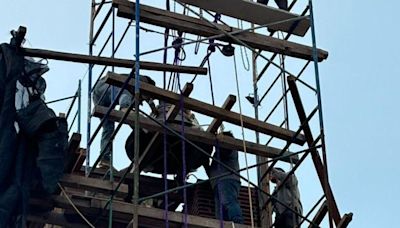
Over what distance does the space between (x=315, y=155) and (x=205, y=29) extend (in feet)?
6.54

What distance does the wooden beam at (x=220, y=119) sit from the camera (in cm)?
1216

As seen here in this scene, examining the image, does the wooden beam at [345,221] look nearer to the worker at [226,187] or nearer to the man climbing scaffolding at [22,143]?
the worker at [226,187]

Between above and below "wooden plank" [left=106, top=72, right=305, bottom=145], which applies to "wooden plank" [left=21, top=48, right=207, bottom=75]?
above

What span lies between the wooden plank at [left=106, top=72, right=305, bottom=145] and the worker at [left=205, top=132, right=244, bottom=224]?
0.51 metres

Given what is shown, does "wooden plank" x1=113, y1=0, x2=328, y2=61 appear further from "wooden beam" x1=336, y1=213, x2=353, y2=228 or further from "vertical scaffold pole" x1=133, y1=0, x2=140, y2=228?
"wooden beam" x1=336, y1=213, x2=353, y2=228

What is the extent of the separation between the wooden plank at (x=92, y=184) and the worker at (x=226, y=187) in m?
1.24

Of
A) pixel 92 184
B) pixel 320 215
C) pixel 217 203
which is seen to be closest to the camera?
pixel 92 184

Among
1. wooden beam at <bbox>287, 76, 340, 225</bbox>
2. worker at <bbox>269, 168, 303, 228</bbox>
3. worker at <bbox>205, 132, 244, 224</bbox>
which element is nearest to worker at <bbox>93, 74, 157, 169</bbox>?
worker at <bbox>205, 132, 244, 224</bbox>

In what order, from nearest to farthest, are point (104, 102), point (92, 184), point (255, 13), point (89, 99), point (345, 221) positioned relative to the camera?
point (345, 221) → point (92, 184) → point (255, 13) → point (104, 102) → point (89, 99)

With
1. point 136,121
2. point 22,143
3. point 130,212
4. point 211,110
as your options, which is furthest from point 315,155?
point 22,143

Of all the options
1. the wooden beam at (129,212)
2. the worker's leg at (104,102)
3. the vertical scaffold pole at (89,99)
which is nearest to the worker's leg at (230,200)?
the wooden beam at (129,212)

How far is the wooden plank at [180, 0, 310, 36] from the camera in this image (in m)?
12.7

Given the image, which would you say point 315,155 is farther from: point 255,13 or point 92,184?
point 92,184

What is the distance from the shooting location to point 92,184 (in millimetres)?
12031
